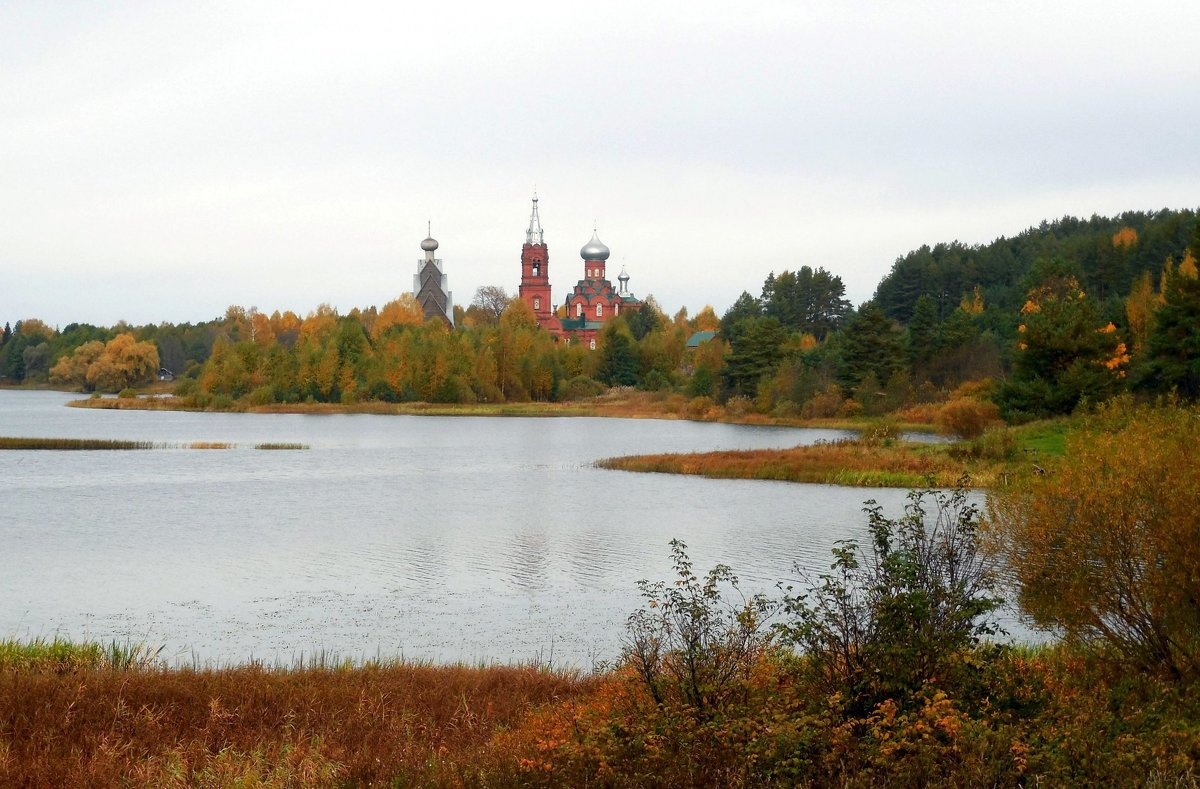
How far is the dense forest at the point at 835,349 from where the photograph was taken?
46.7m

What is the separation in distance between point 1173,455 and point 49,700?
11.1m

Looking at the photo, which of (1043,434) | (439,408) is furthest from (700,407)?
(1043,434)

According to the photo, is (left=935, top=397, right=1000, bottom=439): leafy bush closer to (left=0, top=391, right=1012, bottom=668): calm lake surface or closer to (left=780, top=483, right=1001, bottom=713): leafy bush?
(left=0, top=391, right=1012, bottom=668): calm lake surface

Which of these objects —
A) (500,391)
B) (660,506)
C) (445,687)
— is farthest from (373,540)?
(500,391)

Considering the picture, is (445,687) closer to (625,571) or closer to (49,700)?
(49,700)

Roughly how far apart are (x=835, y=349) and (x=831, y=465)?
4098 centimetres

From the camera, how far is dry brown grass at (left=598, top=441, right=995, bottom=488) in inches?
1453

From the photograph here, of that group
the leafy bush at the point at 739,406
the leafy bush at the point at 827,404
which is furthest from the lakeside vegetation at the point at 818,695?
the leafy bush at the point at 739,406

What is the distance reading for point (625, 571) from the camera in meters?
22.7

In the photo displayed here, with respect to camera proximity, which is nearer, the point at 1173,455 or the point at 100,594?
the point at 1173,455

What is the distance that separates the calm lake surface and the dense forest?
16.9m

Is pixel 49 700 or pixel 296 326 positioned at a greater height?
pixel 296 326

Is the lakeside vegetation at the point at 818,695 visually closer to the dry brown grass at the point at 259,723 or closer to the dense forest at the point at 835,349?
the dry brown grass at the point at 259,723

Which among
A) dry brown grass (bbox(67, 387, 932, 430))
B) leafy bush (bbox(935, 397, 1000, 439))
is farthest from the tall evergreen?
leafy bush (bbox(935, 397, 1000, 439))
